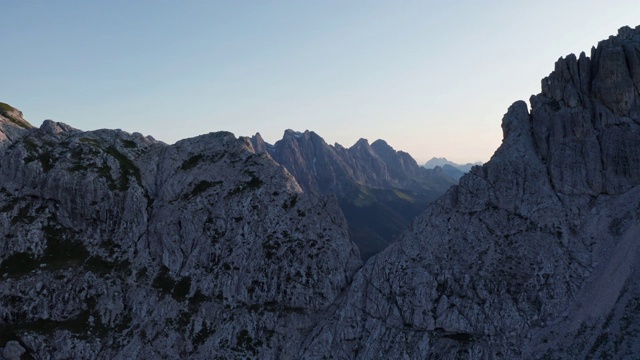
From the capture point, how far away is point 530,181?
87.3 metres

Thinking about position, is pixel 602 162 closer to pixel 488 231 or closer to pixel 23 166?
pixel 488 231

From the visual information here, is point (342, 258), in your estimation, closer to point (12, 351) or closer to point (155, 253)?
point (155, 253)

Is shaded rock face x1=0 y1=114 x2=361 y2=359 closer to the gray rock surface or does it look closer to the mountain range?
the mountain range

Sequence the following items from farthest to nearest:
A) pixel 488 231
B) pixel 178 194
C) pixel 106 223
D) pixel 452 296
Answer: pixel 178 194
pixel 106 223
pixel 488 231
pixel 452 296

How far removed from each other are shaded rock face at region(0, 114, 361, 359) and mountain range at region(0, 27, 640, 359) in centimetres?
33

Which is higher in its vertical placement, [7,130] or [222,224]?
[7,130]

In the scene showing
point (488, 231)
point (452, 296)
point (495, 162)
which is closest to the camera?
point (452, 296)

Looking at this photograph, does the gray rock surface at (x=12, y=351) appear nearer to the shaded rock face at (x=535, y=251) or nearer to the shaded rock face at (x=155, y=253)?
the shaded rock face at (x=155, y=253)

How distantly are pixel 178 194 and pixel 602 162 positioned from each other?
304 ft

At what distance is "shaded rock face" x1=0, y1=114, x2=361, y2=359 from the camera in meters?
83.4

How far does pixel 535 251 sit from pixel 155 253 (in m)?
78.3

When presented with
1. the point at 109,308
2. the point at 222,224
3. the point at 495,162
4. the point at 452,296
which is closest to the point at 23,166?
the point at 109,308

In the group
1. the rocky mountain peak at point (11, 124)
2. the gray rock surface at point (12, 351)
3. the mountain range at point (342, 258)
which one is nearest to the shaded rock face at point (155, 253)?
the mountain range at point (342, 258)

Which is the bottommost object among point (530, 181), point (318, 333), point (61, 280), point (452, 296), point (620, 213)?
point (318, 333)
